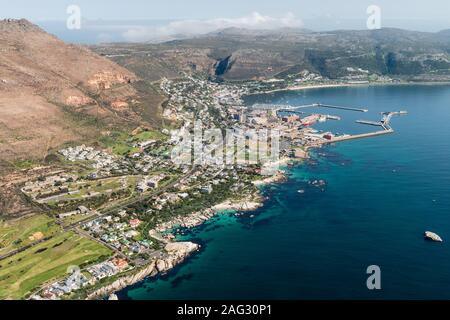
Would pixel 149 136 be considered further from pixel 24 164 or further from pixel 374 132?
pixel 374 132

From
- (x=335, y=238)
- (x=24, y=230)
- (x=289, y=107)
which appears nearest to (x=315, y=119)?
(x=289, y=107)

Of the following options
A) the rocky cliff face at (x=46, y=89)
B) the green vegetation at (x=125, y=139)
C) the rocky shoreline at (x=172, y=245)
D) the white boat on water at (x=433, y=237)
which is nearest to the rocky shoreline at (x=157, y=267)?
the rocky shoreline at (x=172, y=245)

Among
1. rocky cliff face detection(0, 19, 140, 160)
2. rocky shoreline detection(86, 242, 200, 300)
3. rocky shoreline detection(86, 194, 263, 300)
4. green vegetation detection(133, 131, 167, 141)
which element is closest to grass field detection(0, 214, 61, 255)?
rocky shoreline detection(86, 194, 263, 300)

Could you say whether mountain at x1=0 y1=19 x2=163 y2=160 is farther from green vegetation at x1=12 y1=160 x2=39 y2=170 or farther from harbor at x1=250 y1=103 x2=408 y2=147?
harbor at x1=250 y1=103 x2=408 y2=147

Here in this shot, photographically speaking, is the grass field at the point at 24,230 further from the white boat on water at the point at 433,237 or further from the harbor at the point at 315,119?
the harbor at the point at 315,119

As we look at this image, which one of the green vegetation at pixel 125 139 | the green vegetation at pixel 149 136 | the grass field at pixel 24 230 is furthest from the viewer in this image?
the green vegetation at pixel 149 136

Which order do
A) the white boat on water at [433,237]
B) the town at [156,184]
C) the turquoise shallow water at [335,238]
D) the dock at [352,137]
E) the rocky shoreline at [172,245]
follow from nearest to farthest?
1. the turquoise shallow water at [335,238]
2. the rocky shoreline at [172,245]
3. the town at [156,184]
4. the white boat on water at [433,237]
5. the dock at [352,137]
